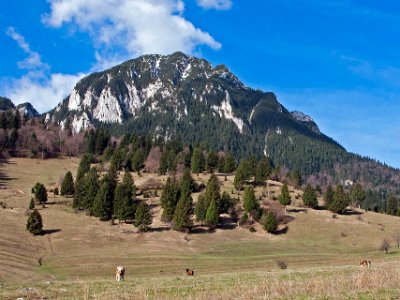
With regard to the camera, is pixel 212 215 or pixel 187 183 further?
pixel 187 183

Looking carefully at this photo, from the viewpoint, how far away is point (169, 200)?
97.5 m

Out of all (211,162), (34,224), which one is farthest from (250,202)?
(211,162)

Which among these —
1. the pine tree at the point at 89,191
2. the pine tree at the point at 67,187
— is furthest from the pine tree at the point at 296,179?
the pine tree at the point at 67,187

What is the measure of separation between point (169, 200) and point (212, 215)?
10.4m

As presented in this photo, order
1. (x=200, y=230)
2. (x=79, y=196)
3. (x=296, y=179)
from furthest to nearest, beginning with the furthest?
1. (x=296, y=179)
2. (x=79, y=196)
3. (x=200, y=230)

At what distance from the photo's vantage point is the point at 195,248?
79.4 m

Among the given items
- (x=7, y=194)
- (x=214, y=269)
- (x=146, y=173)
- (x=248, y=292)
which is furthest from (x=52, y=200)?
(x=248, y=292)

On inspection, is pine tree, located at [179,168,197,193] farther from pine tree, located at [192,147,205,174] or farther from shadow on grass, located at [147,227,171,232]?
pine tree, located at [192,147,205,174]

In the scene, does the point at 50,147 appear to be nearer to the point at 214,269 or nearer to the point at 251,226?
the point at 251,226

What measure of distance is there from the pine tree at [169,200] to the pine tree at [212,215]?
7339 mm

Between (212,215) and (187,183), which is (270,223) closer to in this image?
(212,215)

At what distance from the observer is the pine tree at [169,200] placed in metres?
94.7

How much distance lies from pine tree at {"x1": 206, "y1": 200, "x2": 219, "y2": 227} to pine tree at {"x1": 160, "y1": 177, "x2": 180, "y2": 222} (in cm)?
734

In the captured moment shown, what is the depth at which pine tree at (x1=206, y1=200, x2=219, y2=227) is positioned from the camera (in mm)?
92500
